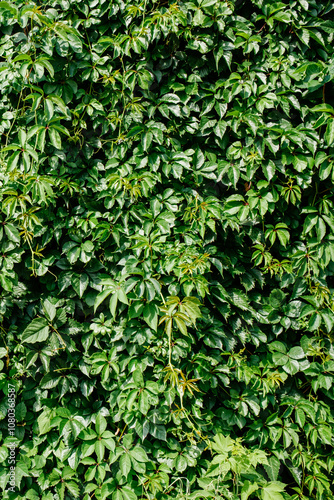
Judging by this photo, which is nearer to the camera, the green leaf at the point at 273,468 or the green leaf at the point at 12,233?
the green leaf at the point at 12,233

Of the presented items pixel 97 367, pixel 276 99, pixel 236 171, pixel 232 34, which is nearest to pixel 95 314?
pixel 97 367

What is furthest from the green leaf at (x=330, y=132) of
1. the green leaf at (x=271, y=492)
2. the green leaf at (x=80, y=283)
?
the green leaf at (x=271, y=492)

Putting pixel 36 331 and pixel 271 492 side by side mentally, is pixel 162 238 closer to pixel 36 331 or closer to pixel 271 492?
pixel 36 331

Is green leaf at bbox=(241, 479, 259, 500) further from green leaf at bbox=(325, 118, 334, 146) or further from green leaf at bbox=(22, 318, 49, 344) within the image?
green leaf at bbox=(325, 118, 334, 146)

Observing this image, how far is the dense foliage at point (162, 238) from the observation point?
1679 mm

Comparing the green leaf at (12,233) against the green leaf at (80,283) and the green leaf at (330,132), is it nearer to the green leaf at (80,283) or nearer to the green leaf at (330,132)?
the green leaf at (80,283)

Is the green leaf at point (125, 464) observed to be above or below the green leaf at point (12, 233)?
below

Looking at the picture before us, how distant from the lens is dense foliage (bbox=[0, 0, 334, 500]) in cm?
168

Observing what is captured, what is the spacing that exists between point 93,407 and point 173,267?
33.9 inches

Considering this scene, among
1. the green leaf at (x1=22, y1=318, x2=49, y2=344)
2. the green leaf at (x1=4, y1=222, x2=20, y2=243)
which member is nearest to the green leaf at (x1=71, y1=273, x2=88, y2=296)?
the green leaf at (x1=22, y1=318, x2=49, y2=344)

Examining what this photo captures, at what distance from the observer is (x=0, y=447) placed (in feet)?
5.69

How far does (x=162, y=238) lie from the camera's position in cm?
164

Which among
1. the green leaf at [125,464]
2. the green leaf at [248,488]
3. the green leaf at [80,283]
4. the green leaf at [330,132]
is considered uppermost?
the green leaf at [330,132]

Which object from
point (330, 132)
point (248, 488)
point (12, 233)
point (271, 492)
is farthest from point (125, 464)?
point (330, 132)
